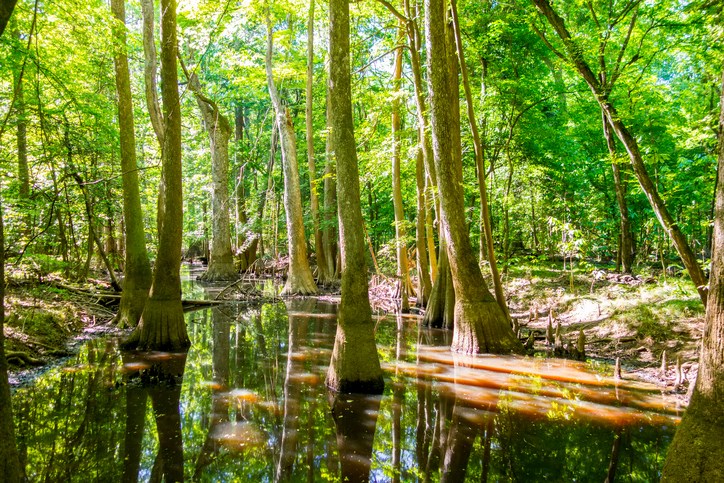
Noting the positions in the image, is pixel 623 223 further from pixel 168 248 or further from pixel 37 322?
pixel 37 322

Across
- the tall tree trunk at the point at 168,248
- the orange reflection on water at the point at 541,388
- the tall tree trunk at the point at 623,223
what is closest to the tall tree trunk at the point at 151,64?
the tall tree trunk at the point at 168,248

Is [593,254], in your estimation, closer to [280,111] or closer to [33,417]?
[280,111]

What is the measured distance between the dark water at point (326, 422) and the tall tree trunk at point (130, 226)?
69.6 inches

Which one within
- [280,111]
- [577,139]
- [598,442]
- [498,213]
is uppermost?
[280,111]

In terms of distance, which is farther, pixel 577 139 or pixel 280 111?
pixel 280 111

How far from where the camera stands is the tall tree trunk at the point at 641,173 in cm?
627

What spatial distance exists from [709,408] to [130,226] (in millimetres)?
10040

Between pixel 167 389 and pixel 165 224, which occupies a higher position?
pixel 165 224

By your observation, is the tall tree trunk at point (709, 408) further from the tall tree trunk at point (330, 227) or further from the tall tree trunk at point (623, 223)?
the tall tree trunk at point (330, 227)

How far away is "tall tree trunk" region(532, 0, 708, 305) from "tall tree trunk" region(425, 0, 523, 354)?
6.09ft

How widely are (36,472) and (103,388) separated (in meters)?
2.39

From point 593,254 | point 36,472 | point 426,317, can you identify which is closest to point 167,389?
point 36,472

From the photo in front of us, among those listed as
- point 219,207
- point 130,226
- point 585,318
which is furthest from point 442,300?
point 219,207

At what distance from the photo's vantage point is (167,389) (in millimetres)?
6148
